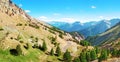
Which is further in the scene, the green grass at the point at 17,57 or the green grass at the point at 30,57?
the green grass at the point at 30,57

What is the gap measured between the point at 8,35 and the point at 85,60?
63.5 m

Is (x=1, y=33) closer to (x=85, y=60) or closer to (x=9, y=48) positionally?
(x=9, y=48)

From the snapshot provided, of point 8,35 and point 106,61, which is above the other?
point 8,35

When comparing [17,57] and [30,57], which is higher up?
[17,57]

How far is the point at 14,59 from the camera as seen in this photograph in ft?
516

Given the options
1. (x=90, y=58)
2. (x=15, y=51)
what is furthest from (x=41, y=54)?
(x=90, y=58)

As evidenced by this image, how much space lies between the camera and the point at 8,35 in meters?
192

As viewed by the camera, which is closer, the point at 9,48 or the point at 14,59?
the point at 14,59

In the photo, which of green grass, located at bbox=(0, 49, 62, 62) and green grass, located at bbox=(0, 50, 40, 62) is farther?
green grass, located at bbox=(0, 49, 62, 62)

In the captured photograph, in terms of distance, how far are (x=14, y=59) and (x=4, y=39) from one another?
28570 millimetres

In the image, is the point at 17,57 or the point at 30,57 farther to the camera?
the point at 30,57

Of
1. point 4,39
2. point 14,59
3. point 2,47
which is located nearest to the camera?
point 14,59

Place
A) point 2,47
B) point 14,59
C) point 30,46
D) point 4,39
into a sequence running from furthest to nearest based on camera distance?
point 30,46, point 4,39, point 2,47, point 14,59

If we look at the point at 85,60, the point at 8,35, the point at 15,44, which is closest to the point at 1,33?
the point at 8,35
